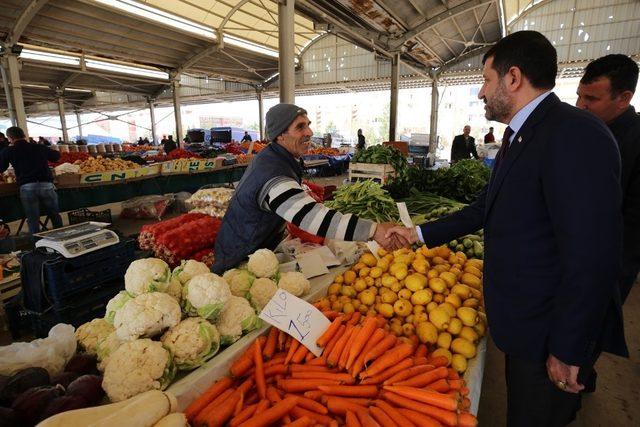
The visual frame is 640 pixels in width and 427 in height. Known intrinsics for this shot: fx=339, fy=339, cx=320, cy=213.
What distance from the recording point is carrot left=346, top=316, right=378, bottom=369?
137 cm

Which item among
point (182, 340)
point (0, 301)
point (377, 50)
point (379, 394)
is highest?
point (377, 50)

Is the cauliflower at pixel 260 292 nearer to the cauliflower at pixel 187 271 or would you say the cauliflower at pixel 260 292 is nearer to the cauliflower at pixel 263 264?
the cauliflower at pixel 263 264

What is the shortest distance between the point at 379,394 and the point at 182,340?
0.77 metres

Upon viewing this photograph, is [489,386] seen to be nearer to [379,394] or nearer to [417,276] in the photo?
[417,276]

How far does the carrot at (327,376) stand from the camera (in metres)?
1.33

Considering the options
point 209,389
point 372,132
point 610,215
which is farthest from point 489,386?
point 372,132

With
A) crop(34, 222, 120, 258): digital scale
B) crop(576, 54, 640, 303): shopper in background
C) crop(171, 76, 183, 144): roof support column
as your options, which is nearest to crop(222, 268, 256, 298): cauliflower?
crop(34, 222, 120, 258): digital scale

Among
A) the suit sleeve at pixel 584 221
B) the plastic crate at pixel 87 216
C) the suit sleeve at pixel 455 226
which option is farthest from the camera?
the plastic crate at pixel 87 216

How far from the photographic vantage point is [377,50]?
10281mm

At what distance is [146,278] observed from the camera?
1.35 metres

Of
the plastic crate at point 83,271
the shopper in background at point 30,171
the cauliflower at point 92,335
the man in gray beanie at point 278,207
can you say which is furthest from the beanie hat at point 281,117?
the shopper in background at point 30,171

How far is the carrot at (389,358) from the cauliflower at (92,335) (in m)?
1.07

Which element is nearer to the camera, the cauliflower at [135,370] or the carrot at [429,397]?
the cauliflower at [135,370]

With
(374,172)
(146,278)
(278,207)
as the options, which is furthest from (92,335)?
(374,172)
